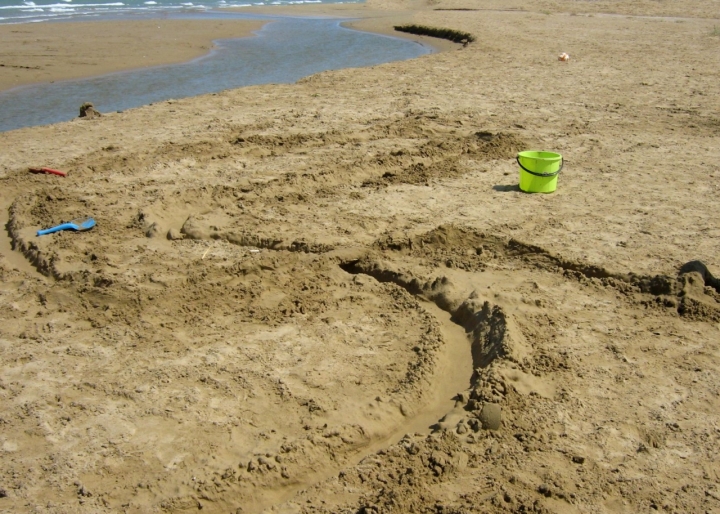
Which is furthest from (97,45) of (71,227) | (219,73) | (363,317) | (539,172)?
(363,317)

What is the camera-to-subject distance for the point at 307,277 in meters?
4.93

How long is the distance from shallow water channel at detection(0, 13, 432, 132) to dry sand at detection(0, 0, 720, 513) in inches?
82.4

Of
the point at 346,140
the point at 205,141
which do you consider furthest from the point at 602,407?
the point at 205,141

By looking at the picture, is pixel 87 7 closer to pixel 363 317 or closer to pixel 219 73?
pixel 219 73

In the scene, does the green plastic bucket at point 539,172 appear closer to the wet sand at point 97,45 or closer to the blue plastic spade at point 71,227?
the blue plastic spade at point 71,227

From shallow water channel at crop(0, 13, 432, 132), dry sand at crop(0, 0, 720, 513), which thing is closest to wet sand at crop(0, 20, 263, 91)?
shallow water channel at crop(0, 13, 432, 132)

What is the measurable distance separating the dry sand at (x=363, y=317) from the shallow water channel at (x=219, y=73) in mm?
2093

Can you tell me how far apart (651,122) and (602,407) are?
220 inches

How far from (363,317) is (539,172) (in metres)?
2.50

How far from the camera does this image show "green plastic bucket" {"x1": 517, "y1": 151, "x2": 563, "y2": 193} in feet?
19.6

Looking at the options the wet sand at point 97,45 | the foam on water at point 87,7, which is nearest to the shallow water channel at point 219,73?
the wet sand at point 97,45

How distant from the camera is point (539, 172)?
19.9ft

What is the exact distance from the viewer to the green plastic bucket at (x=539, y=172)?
5.98m

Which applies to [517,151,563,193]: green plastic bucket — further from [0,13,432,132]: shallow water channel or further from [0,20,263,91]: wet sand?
[0,20,263,91]: wet sand
